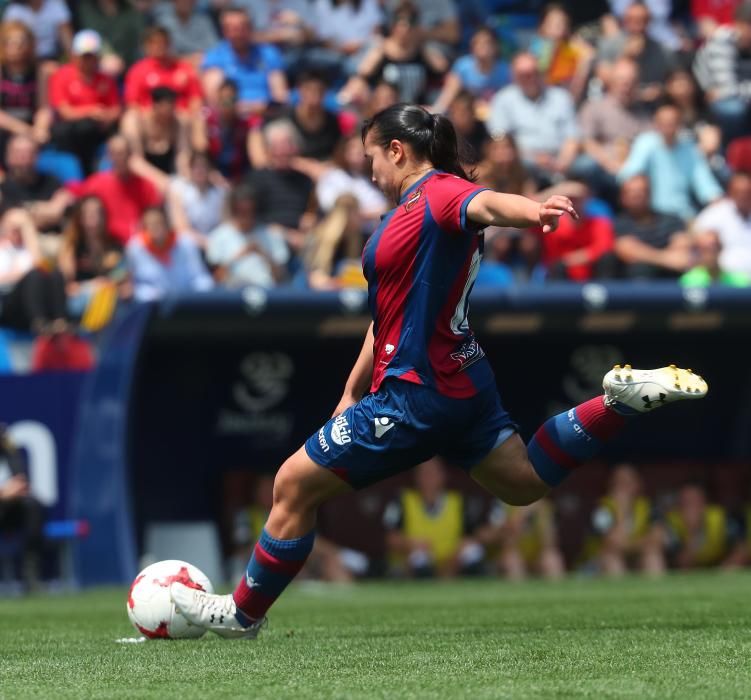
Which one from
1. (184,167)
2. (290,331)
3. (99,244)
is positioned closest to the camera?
(290,331)

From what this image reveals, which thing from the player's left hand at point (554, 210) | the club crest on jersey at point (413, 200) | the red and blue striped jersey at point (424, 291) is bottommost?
the red and blue striped jersey at point (424, 291)

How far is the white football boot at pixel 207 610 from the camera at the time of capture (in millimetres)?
5938

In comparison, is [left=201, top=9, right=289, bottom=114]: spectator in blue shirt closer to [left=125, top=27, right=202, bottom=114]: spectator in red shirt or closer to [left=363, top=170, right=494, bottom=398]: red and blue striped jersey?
[left=125, top=27, right=202, bottom=114]: spectator in red shirt

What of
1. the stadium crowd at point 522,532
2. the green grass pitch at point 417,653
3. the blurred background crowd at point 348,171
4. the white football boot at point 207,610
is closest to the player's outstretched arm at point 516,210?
the green grass pitch at point 417,653

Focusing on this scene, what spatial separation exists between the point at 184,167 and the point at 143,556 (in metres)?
3.35

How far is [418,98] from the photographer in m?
14.9

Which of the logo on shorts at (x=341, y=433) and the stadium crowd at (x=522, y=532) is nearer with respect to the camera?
the logo on shorts at (x=341, y=433)

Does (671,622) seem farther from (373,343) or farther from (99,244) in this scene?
(99,244)

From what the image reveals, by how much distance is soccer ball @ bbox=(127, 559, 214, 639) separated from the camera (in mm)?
6020

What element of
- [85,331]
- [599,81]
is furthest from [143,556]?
[599,81]

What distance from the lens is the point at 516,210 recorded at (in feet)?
16.2

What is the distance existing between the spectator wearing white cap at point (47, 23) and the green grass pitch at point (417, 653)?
697 centimetres

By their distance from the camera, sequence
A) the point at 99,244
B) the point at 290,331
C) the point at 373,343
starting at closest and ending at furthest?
the point at 373,343 → the point at 290,331 → the point at 99,244

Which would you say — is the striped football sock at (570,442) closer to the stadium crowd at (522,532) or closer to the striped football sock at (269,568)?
the striped football sock at (269,568)
